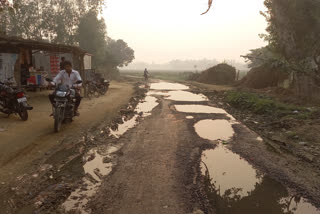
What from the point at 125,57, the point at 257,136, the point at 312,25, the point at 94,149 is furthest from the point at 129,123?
the point at 125,57

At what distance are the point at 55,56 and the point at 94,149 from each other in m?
14.6

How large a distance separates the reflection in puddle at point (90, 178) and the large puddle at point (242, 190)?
152 cm

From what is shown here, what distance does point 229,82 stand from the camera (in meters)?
27.1

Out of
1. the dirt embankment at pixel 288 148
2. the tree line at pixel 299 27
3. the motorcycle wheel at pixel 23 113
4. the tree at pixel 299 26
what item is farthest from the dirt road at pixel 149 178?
the tree at pixel 299 26

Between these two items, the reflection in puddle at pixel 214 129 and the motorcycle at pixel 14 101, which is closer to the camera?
the reflection in puddle at pixel 214 129

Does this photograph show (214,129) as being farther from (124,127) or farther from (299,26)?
(299,26)

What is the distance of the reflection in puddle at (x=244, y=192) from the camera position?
9.69ft

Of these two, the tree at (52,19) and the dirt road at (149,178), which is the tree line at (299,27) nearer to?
the dirt road at (149,178)

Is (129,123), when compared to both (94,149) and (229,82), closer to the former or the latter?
(94,149)

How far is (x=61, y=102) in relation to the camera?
6082 millimetres

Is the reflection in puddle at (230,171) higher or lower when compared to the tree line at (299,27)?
lower

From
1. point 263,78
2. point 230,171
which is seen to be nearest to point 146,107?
point 230,171

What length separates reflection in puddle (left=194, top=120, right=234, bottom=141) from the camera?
605 centimetres

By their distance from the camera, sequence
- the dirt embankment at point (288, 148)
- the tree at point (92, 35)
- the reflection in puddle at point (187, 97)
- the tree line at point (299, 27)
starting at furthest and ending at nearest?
the tree at point (92, 35) < the reflection in puddle at point (187, 97) < the tree line at point (299, 27) < the dirt embankment at point (288, 148)
